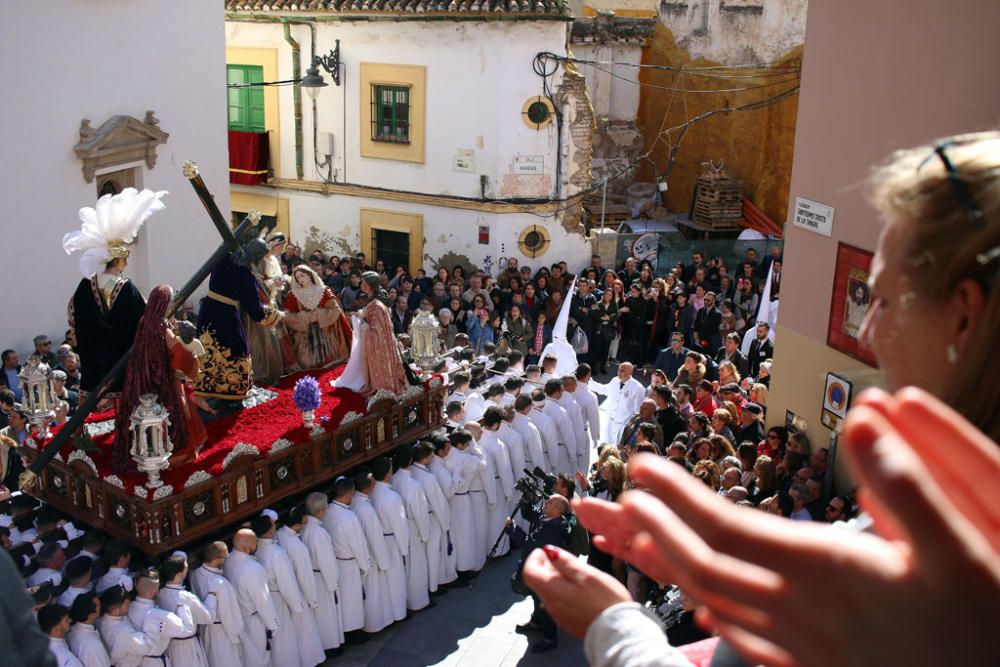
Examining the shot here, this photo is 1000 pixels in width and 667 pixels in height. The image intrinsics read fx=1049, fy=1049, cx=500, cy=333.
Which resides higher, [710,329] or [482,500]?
[710,329]

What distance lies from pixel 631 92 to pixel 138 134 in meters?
13.6

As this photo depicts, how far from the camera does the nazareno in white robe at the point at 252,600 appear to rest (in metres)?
7.49

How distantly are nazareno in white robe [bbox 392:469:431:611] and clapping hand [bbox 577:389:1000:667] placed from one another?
769 cm

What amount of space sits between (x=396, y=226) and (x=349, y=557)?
1087 cm

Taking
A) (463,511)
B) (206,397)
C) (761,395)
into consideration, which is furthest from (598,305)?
(206,397)

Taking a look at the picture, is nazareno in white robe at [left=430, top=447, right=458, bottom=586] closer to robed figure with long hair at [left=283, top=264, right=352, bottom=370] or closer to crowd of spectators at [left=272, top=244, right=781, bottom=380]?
robed figure with long hair at [left=283, top=264, right=352, bottom=370]

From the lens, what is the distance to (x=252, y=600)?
753 centimetres

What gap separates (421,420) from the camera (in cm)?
996

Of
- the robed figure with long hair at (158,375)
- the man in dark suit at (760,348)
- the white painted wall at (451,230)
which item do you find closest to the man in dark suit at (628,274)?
the white painted wall at (451,230)

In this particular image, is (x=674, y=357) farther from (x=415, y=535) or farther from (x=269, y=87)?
(x=269, y=87)

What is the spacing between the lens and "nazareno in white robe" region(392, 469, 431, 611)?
8.85 m

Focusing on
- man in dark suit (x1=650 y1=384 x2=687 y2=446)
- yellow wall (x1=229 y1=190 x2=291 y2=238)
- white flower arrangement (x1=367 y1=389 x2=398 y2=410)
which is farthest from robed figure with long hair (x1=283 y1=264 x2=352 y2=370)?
yellow wall (x1=229 y1=190 x2=291 y2=238)

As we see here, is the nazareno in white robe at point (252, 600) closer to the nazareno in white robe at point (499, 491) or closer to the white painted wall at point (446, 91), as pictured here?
the nazareno in white robe at point (499, 491)

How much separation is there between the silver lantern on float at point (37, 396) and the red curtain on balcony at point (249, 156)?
1142cm
